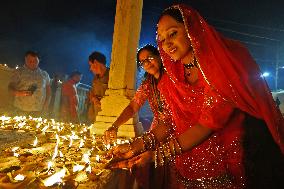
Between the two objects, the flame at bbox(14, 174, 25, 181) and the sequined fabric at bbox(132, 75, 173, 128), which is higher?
the sequined fabric at bbox(132, 75, 173, 128)

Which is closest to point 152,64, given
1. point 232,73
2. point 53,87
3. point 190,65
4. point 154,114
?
point 154,114

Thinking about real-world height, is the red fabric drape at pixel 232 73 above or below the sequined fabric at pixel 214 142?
above

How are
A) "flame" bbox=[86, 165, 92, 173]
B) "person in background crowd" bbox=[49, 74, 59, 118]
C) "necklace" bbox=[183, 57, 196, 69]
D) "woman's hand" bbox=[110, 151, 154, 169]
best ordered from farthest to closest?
"person in background crowd" bbox=[49, 74, 59, 118], "woman's hand" bbox=[110, 151, 154, 169], "flame" bbox=[86, 165, 92, 173], "necklace" bbox=[183, 57, 196, 69]

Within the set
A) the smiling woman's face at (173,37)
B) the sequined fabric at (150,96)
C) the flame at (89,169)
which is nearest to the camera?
the smiling woman's face at (173,37)

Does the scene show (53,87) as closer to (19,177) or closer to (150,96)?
(150,96)

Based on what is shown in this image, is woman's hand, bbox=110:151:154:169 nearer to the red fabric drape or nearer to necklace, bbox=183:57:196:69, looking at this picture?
necklace, bbox=183:57:196:69

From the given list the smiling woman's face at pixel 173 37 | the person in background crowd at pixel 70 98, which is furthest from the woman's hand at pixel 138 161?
the person in background crowd at pixel 70 98

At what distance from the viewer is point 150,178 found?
3068mm

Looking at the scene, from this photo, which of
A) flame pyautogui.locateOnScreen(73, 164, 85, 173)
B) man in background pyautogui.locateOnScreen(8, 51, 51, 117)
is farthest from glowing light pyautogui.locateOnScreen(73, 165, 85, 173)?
man in background pyautogui.locateOnScreen(8, 51, 51, 117)

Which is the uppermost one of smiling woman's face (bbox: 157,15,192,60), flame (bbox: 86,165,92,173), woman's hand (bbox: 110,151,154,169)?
smiling woman's face (bbox: 157,15,192,60)

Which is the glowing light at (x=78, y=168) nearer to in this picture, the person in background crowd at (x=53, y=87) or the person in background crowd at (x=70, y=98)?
the person in background crowd at (x=70, y=98)

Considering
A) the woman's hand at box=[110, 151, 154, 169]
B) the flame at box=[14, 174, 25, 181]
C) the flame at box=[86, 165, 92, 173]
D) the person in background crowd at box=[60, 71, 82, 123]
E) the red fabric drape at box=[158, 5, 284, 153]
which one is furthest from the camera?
the person in background crowd at box=[60, 71, 82, 123]

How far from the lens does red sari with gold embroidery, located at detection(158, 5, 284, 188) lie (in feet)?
6.56

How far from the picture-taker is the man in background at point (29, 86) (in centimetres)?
723
